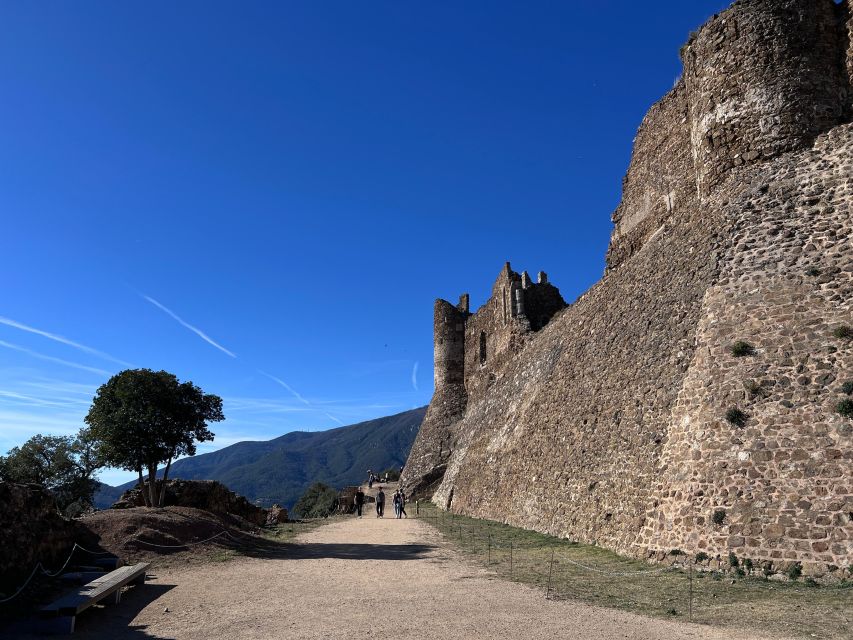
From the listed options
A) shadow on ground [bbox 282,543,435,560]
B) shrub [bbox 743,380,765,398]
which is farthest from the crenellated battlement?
shrub [bbox 743,380,765,398]

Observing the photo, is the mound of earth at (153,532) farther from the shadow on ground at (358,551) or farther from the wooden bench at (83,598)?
the wooden bench at (83,598)

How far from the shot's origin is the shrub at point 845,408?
864 cm

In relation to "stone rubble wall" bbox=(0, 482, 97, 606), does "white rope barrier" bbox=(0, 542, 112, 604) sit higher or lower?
lower

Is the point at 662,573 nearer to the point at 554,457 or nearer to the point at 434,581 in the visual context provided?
the point at 434,581

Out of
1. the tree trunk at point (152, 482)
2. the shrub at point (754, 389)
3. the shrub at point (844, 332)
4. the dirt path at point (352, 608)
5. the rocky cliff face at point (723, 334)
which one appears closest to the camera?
the dirt path at point (352, 608)

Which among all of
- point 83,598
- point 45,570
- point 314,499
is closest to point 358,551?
point 45,570

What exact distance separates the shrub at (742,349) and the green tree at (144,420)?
16.2m

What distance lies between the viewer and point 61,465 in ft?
114

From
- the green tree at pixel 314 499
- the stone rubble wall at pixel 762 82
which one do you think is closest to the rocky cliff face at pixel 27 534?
the stone rubble wall at pixel 762 82

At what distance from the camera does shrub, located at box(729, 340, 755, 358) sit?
10.3 metres

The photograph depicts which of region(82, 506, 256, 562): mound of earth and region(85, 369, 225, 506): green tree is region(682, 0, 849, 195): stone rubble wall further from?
region(85, 369, 225, 506): green tree

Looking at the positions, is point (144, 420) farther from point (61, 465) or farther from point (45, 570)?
point (61, 465)

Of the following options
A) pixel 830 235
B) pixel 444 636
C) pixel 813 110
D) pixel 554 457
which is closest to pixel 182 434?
pixel 554 457

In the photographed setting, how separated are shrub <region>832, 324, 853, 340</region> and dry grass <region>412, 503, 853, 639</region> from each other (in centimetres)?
408
